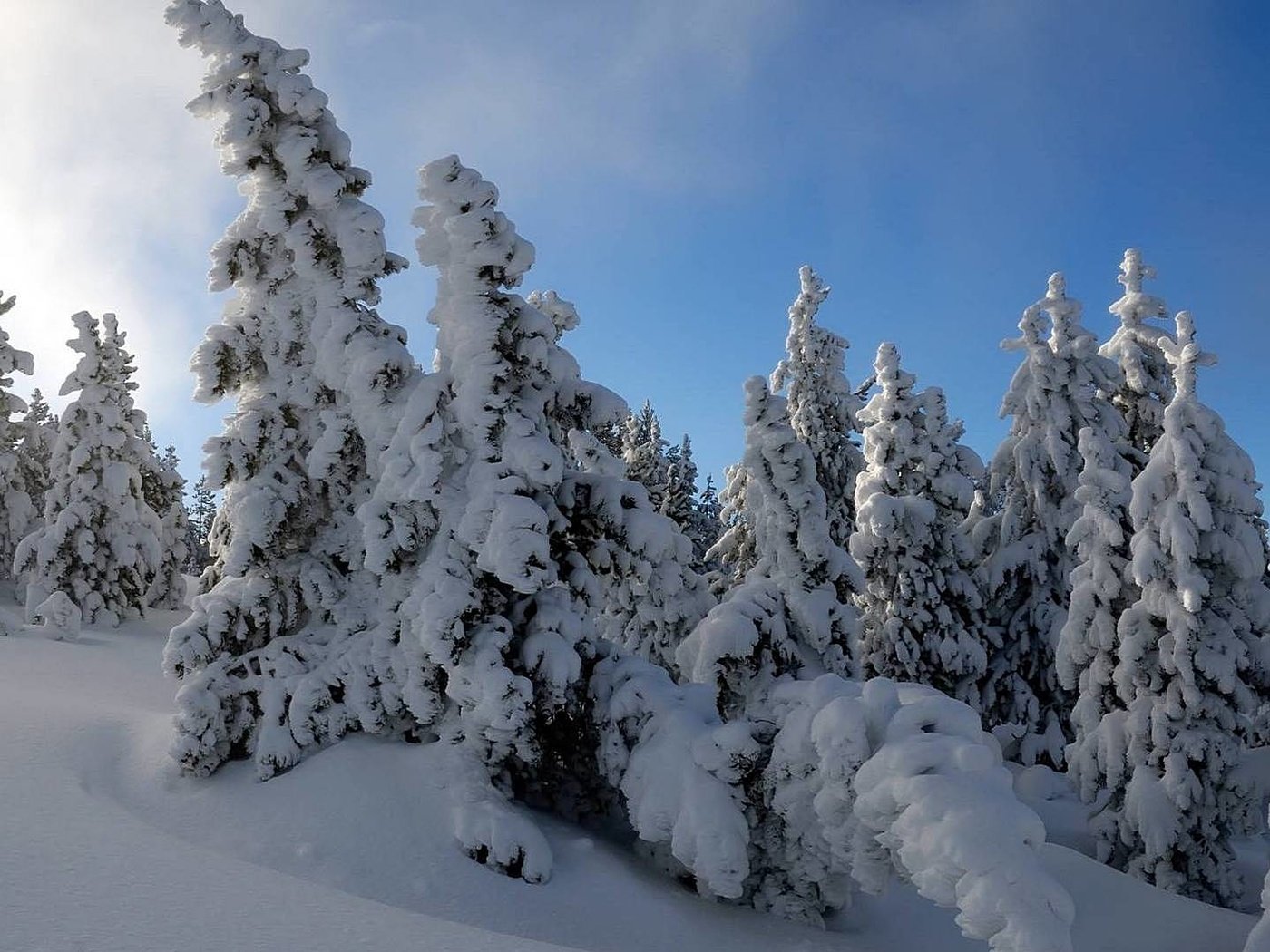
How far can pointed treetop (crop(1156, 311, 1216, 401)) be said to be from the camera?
1512 cm

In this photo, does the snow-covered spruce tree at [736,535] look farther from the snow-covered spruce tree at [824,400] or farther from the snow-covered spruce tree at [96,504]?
the snow-covered spruce tree at [96,504]

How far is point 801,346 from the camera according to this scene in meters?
24.7

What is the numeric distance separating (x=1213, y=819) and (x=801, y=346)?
14834 millimetres

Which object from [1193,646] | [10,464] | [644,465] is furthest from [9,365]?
[1193,646]

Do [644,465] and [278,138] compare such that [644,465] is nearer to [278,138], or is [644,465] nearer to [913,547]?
[913,547]

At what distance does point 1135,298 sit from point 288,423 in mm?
20614

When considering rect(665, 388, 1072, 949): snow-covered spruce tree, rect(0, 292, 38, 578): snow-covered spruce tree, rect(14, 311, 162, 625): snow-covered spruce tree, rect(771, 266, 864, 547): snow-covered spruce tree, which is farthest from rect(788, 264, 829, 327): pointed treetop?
rect(0, 292, 38, 578): snow-covered spruce tree

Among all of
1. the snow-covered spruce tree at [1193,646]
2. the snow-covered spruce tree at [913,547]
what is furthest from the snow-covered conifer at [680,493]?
the snow-covered spruce tree at [1193,646]

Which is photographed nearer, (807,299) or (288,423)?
(288,423)

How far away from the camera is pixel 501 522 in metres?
8.84

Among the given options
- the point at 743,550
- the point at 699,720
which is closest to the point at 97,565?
the point at 743,550

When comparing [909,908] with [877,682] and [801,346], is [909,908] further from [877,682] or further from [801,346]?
[801,346]

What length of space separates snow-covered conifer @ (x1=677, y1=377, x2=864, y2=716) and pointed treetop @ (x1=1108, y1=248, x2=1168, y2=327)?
12.1 m

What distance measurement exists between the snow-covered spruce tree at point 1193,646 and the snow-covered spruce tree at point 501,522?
995cm
